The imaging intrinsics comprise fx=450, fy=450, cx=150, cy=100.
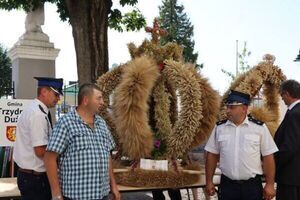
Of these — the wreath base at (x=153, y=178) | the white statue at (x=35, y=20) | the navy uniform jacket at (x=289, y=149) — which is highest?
the white statue at (x=35, y=20)

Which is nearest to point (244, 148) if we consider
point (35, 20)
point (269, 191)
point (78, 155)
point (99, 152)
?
point (269, 191)

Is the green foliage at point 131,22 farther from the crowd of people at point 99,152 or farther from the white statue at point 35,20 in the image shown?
the crowd of people at point 99,152

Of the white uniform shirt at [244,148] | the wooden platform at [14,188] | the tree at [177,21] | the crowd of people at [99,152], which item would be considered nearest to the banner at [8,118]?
the wooden platform at [14,188]

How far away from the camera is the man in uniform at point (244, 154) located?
385 centimetres

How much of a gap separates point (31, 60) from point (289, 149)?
21.2 ft

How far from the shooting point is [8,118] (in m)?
6.48

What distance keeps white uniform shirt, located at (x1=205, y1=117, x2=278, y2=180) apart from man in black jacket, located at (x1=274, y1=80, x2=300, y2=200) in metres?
0.20

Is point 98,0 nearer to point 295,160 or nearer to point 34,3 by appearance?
point 34,3

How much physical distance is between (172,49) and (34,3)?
550 cm

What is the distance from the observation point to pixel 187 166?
4730 millimetres

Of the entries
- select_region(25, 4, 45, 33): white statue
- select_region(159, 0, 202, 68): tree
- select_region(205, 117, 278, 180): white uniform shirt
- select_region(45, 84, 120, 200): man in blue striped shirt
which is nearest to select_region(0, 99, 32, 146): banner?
select_region(25, 4, 45, 33): white statue

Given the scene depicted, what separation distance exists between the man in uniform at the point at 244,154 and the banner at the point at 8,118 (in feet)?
11.6

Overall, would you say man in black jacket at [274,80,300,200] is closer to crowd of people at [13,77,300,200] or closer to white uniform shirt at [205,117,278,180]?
crowd of people at [13,77,300,200]

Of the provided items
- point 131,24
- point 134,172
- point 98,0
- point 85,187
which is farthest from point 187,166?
point 131,24
